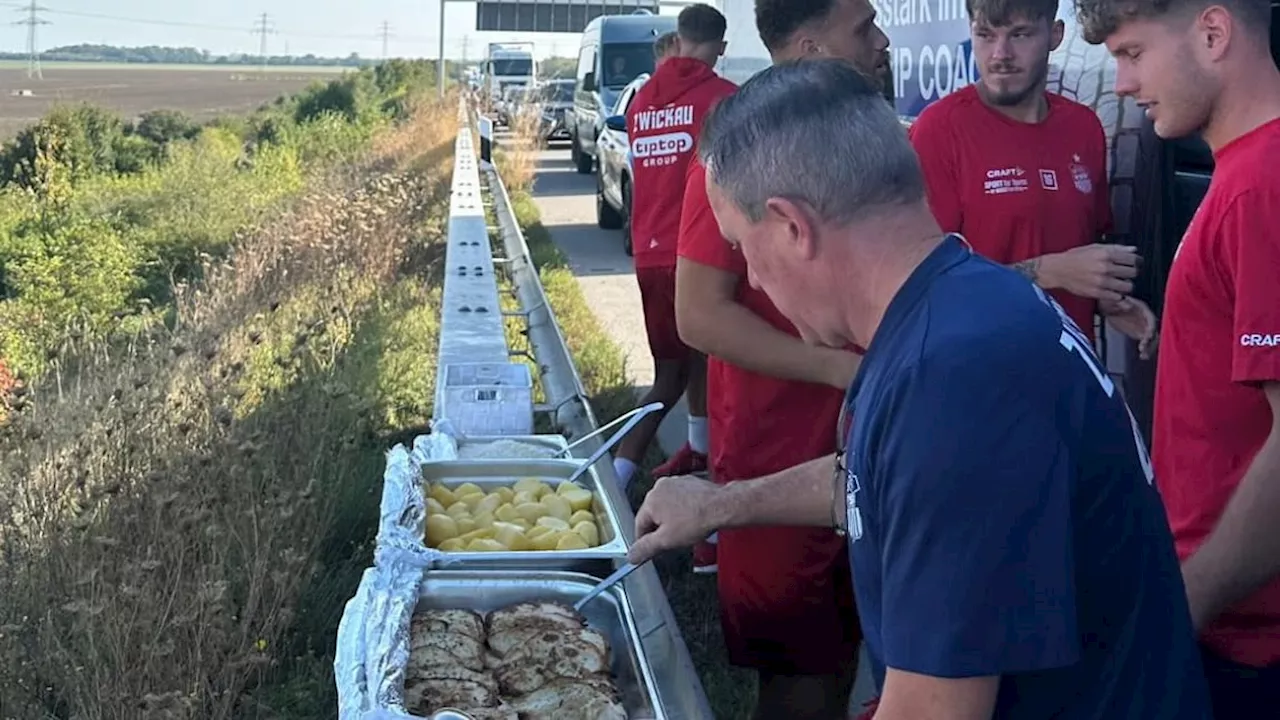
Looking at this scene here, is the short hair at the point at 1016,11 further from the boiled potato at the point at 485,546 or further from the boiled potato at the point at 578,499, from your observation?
the boiled potato at the point at 485,546

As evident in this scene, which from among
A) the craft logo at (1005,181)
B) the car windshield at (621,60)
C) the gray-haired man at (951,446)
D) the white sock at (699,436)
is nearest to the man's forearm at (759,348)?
the craft logo at (1005,181)

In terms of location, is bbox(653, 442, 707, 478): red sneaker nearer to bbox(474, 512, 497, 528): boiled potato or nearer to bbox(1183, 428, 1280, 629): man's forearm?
bbox(474, 512, 497, 528): boiled potato

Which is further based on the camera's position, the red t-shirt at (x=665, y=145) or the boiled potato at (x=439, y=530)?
the red t-shirt at (x=665, y=145)

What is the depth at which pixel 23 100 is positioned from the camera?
63.0m

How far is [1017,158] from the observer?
403cm

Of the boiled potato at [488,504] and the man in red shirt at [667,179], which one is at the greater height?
the man in red shirt at [667,179]

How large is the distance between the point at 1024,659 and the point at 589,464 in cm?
255

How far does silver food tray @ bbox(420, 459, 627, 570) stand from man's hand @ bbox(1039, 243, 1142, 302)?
4.24 feet

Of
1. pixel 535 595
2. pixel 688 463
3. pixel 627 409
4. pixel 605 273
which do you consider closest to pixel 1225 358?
pixel 535 595

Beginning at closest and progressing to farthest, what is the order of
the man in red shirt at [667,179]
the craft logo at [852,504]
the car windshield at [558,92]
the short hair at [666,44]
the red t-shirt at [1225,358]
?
the craft logo at [852,504] < the red t-shirt at [1225,358] < the man in red shirt at [667,179] < the short hair at [666,44] < the car windshield at [558,92]

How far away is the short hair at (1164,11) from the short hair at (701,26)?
4825mm

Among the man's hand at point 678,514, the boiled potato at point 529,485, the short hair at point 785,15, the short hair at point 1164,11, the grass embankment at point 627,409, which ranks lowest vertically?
the grass embankment at point 627,409

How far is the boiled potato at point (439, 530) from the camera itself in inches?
142

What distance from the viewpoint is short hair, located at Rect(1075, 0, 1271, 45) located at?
2340mm
